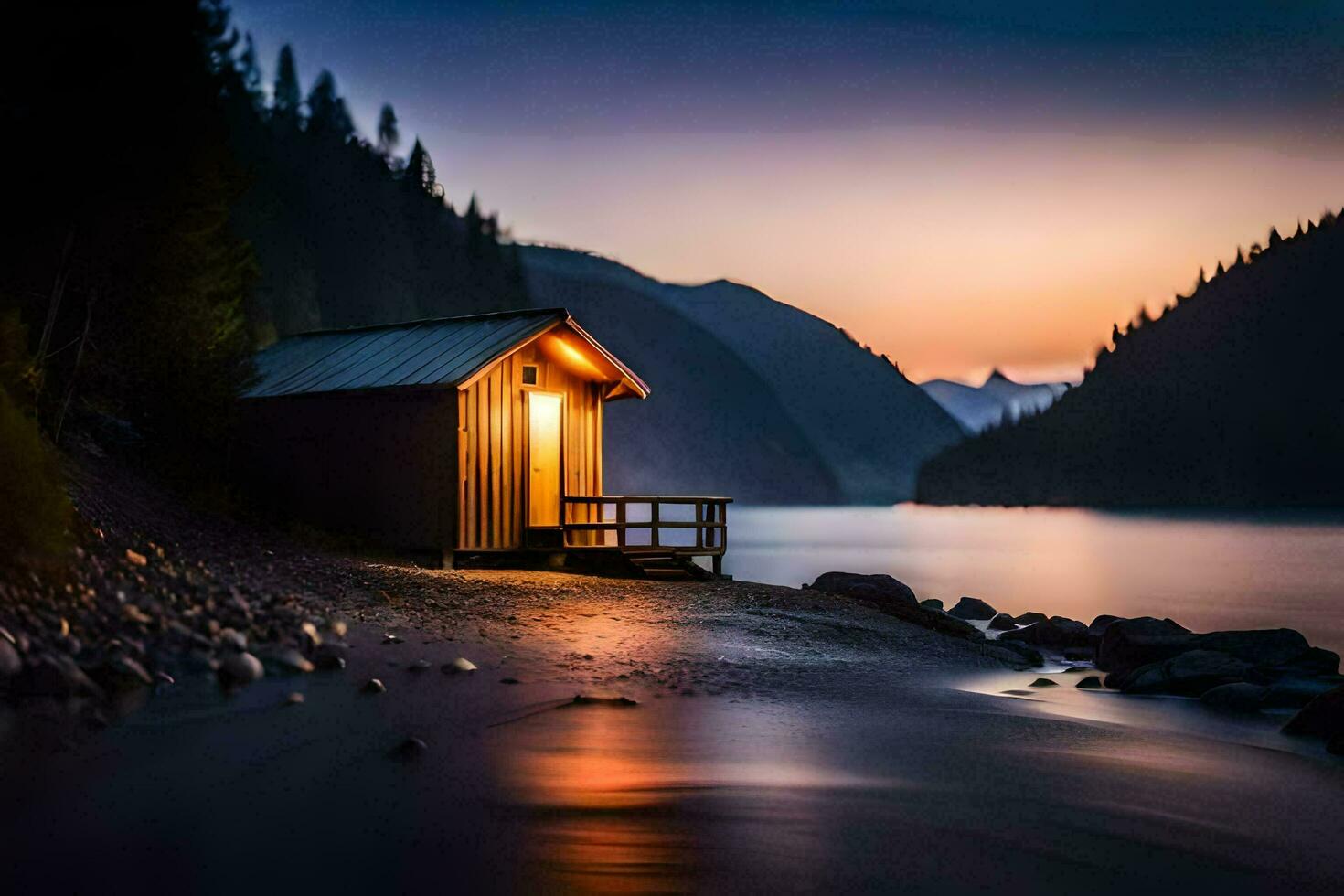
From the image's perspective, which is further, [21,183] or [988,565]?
[988,565]

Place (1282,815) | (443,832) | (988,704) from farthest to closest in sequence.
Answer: (988,704) < (1282,815) < (443,832)

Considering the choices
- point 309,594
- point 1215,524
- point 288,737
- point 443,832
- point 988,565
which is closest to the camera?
point 443,832

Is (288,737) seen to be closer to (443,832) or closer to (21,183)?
(443,832)

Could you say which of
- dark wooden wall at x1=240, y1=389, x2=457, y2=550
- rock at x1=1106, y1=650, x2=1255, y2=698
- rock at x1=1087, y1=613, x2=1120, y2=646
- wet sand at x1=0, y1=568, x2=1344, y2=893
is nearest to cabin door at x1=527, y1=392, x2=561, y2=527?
dark wooden wall at x1=240, y1=389, x2=457, y2=550

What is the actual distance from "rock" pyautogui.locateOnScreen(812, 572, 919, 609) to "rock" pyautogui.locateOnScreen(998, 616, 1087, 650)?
194cm

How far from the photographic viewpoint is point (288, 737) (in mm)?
7414

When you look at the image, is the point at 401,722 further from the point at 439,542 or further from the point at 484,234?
the point at 484,234

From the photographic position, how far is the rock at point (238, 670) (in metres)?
8.91

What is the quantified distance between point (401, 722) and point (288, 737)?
82cm

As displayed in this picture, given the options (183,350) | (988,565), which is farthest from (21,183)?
(988,565)

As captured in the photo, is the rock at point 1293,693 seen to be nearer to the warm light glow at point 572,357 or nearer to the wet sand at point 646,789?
the wet sand at point 646,789

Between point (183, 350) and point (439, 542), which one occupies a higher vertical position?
point (183, 350)

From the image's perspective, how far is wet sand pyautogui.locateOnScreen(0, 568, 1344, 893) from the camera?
5191 mm

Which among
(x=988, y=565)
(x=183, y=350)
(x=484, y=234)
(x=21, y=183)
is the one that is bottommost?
(x=988, y=565)
